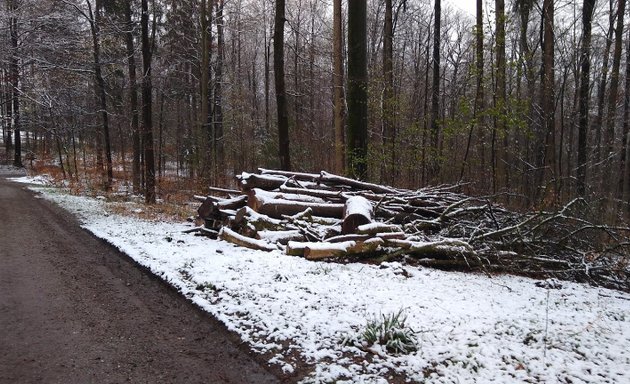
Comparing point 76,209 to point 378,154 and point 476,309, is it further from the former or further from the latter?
point 476,309

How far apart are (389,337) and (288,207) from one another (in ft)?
15.6

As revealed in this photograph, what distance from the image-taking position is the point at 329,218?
8398 mm

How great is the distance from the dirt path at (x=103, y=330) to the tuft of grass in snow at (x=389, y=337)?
93cm

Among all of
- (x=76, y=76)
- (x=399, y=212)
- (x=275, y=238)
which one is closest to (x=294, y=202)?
(x=275, y=238)

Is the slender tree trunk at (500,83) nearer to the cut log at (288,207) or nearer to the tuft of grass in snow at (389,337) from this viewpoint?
the cut log at (288,207)

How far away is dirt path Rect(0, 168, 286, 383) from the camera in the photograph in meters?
3.43

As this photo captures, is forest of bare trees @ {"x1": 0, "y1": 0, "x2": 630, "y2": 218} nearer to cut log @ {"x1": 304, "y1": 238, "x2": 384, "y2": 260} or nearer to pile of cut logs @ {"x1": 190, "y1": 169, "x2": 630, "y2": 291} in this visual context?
pile of cut logs @ {"x1": 190, "y1": 169, "x2": 630, "y2": 291}

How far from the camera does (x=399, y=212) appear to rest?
27.0 ft

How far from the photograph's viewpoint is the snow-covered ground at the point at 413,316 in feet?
11.3

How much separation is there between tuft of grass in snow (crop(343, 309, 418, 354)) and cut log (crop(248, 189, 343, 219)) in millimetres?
4459

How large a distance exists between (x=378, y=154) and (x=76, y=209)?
10096 millimetres

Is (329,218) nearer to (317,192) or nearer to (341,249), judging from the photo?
(317,192)

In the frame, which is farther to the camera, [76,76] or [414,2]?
Answer: [414,2]

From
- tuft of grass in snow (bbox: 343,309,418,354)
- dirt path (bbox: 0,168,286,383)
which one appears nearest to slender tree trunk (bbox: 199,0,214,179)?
dirt path (bbox: 0,168,286,383)
